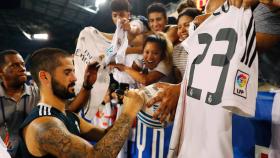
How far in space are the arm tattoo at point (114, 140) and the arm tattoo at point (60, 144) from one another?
0.33 ft

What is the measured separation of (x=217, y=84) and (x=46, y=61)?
1.52 meters

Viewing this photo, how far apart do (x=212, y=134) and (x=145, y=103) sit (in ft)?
2.54

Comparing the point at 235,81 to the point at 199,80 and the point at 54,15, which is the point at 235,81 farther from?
the point at 54,15

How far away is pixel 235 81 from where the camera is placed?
1637 millimetres

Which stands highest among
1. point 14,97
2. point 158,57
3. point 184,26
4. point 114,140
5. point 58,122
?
point 184,26

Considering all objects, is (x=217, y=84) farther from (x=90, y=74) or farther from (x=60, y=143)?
(x=90, y=74)

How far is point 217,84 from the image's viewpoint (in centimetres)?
176

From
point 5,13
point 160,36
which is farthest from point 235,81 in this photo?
point 5,13

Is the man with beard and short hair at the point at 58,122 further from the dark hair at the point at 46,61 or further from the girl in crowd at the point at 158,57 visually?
the girl in crowd at the point at 158,57

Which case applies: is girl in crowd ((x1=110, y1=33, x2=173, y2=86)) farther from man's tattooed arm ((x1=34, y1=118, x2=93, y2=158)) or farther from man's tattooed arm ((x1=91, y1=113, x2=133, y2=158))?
man's tattooed arm ((x1=34, y1=118, x2=93, y2=158))

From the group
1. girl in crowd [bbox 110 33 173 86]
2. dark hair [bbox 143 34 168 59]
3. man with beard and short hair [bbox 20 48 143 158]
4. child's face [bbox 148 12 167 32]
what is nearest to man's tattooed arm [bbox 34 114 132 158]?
man with beard and short hair [bbox 20 48 143 158]

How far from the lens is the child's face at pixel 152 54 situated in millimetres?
3493

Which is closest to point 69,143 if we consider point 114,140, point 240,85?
point 114,140

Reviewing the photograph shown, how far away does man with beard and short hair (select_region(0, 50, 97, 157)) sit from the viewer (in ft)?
12.7
